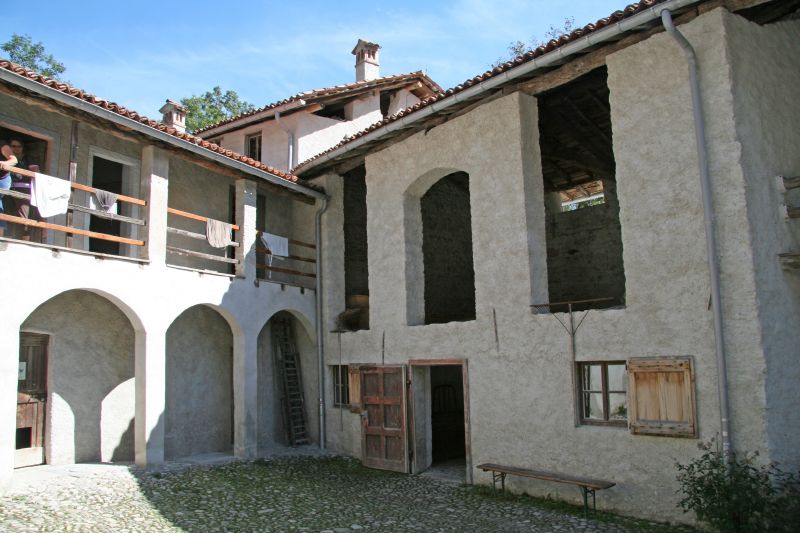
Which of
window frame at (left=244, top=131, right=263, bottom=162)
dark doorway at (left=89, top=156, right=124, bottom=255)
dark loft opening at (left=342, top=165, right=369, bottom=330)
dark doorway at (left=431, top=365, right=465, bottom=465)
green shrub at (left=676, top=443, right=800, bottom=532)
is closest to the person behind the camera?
green shrub at (left=676, top=443, right=800, bottom=532)

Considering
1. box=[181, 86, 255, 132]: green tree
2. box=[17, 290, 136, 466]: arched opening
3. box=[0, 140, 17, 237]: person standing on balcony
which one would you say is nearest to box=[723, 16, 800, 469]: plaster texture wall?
box=[0, 140, 17, 237]: person standing on balcony

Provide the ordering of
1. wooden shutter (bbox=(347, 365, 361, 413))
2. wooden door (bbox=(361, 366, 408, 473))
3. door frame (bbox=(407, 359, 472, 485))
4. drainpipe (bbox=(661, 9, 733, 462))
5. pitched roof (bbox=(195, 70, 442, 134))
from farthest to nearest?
pitched roof (bbox=(195, 70, 442, 134)) < wooden shutter (bbox=(347, 365, 361, 413)) < wooden door (bbox=(361, 366, 408, 473)) < door frame (bbox=(407, 359, 472, 485)) < drainpipe (bbox=(661, 9, 733, 462))

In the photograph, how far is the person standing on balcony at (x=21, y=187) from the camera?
10.1 m

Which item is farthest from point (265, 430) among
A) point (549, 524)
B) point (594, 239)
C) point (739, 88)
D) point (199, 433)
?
point (739, 88)

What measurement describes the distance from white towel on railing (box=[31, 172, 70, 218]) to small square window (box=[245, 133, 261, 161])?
836 centimetres

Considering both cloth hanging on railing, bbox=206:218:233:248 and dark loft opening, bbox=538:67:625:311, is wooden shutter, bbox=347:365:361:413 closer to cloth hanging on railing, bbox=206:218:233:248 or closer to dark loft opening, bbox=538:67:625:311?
cloth hanging on railing, bbox=206:218:233:248

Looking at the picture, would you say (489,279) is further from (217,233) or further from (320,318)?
(217,233)

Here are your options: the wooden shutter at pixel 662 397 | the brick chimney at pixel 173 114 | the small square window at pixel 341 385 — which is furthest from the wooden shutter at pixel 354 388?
the brick chimney at pixel 173 114

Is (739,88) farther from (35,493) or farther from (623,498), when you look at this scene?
(35,493)

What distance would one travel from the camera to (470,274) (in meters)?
17.0

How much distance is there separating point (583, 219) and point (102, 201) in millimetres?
10221

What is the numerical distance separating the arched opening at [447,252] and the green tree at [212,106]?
19751 millimetres

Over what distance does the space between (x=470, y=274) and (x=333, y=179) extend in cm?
464

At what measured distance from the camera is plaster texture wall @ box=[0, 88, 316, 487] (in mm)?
9609
